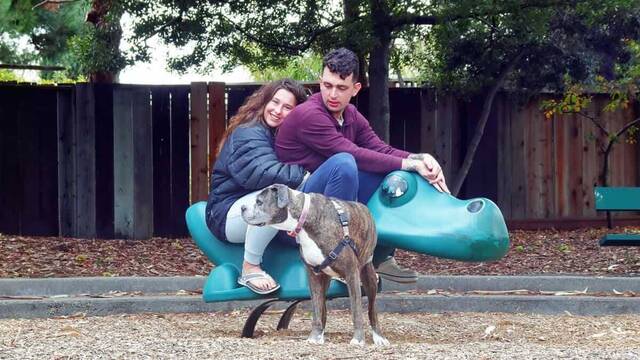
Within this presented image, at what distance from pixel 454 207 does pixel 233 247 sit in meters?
1.22

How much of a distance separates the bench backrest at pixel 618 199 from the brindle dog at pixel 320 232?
555 centimetres

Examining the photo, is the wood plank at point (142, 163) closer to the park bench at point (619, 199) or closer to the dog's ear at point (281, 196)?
the park bench at point (619, 199)

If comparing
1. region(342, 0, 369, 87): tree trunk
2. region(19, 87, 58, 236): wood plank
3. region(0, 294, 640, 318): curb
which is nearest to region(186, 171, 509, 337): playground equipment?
region(0, 294, 640, 318): curb

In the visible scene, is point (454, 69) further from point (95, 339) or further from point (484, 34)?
point (95, 339)

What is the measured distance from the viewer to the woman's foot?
5285 mm

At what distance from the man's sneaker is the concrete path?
1.56 m

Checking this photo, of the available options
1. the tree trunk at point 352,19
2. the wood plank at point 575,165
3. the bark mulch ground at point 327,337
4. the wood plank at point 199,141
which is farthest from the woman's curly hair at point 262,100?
the wood plank at point 575,165

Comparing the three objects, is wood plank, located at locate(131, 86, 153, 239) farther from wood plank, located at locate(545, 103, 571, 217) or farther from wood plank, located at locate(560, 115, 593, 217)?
wood plank, located at locate(560, 115, 593, 217)

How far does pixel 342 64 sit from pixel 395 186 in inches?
25.3

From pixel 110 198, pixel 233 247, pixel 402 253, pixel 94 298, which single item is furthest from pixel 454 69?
pixel 233 247

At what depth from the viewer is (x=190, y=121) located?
11.5 metres

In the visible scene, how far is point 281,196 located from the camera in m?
4.74

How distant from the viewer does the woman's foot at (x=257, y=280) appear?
5285 millimetres

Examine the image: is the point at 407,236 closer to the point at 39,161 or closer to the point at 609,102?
the point at 39,161
